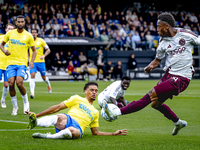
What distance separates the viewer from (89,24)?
30031mm

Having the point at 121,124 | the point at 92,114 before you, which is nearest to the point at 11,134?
the point at 92,114

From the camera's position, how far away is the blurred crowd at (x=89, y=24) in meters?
28.4

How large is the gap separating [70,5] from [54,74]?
6.98 meters

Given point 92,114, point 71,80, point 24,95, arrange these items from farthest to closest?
1. point 71,80
2. point 24,95
3. point 92,114

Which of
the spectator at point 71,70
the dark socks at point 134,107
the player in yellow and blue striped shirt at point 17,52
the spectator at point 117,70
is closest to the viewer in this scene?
the dark socks at point 134,107

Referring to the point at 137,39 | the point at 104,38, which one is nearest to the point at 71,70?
the point at 104,38

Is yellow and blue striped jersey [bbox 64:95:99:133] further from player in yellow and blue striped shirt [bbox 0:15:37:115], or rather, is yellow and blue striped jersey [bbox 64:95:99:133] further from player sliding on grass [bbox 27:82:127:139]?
player in yellow and blue striped shirt [bbox 0:15:37:115]

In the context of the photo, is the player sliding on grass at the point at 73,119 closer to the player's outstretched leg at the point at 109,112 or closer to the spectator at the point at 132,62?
the player's outstretched leg at the point at 109,112

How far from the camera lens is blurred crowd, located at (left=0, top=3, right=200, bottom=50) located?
2839 centimetres

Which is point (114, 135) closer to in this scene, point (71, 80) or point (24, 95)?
point (24, 95)

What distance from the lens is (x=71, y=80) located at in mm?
28250

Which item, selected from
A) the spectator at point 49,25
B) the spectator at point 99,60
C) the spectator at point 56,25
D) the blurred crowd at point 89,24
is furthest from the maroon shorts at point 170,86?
the spectator at point 56,25

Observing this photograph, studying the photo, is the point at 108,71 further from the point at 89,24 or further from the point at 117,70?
the point at 89,24

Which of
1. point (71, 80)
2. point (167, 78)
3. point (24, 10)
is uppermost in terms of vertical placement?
point (24, 10)
